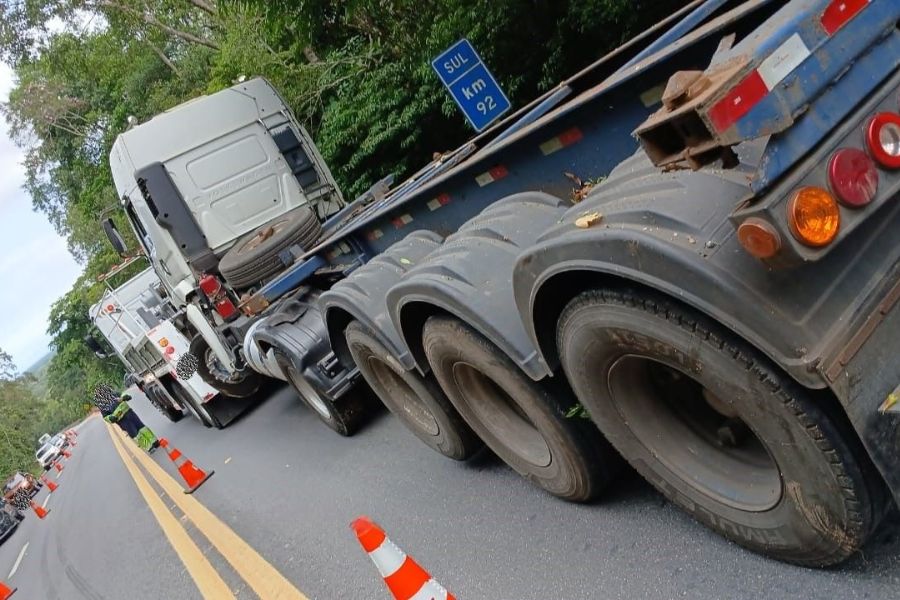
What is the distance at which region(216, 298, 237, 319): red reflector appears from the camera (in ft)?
25.0

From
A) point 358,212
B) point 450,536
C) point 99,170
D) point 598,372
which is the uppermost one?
point 99,170

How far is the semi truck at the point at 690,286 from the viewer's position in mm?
1720

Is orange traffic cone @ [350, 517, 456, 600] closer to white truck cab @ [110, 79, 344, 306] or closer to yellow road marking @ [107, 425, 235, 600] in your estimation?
yellow road marking @ [107, 425, 235, 600]

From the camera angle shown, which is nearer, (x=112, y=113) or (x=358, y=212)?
(x=358, y=212)

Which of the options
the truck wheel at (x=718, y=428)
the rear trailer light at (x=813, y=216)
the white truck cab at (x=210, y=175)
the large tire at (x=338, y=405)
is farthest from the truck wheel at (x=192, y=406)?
the rear trailer light at (x=813, y=216)

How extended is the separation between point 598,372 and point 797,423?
743mm

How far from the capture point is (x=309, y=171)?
8.45 m

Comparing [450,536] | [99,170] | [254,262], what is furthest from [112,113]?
[450,536]

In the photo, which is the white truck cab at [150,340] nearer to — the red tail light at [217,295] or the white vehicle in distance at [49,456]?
the red tail light at [217,295]

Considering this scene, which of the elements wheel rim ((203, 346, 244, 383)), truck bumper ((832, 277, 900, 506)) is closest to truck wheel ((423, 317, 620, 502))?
truck bumper ((832, 277, 900, 506))

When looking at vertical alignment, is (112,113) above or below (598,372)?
above

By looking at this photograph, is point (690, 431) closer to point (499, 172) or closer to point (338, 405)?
point (499, 172)

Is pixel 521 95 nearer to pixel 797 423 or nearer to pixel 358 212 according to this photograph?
pixel 358 212

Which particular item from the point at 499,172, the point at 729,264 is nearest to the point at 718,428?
the point at 729,264
